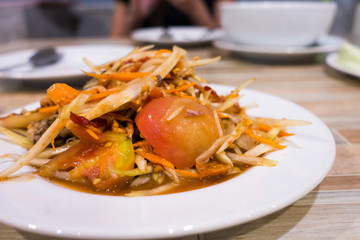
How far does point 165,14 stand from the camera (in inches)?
168

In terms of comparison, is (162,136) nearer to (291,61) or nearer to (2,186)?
(2,186)

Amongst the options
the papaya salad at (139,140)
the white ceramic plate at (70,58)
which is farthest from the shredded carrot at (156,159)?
the white ceramic plate at (70,58)

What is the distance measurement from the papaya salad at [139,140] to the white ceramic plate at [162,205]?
78 mm

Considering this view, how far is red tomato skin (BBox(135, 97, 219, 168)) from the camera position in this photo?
0.82 meters

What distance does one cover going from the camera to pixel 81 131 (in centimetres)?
86

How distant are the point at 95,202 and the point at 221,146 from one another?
39 cm

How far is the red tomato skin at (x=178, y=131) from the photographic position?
820 millimetres

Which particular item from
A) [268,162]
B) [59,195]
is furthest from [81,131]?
[268,162]

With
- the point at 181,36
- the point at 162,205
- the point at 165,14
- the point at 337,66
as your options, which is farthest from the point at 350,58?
the point at 165,14

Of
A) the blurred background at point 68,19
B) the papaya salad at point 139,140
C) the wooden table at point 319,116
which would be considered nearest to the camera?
the wooden table at point 319,116

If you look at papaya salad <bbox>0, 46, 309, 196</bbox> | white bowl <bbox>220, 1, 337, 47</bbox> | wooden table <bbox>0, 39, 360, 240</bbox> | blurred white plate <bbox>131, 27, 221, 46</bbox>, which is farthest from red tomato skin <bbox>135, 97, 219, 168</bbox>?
blurred white plate <bbox>131, 27, 221, 46</bbox>

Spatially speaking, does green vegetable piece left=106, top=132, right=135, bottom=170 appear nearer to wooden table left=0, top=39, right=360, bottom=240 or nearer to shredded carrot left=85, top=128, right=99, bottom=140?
shredded carrot left=85, top=128, right=99, bottom=140

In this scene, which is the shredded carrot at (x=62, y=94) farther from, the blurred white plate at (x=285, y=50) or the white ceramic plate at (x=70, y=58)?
the blurred white plate at (x=285, y=50)

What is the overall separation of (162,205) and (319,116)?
3.45ft
